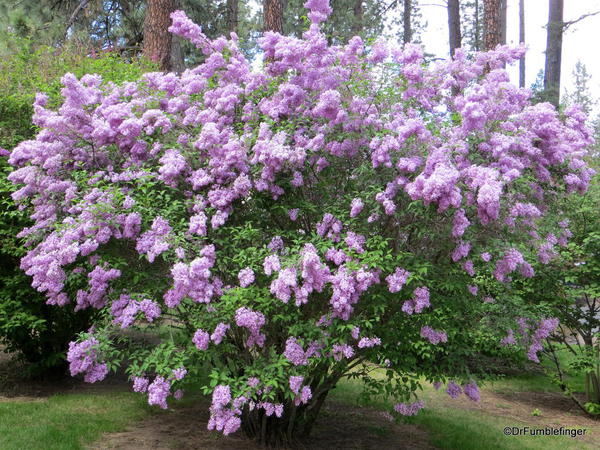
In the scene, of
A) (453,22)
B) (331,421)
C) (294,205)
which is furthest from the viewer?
(453,22)

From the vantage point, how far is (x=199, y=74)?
5891 millimetres

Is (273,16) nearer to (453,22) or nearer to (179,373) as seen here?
(453,22)

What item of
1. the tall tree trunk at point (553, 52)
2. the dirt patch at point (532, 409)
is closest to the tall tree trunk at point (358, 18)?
the tall tree trunk at point (553, 52)

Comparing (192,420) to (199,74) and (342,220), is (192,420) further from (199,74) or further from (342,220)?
(199,74)

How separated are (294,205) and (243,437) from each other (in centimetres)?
272

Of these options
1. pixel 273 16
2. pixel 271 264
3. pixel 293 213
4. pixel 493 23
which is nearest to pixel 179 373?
pixel 271 264

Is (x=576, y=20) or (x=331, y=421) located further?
(x=576, y=20)

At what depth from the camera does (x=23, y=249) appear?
271 inches

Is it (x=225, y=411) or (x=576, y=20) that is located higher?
(x=576, y=20)

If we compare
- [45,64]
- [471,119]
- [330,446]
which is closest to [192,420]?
[330,446]

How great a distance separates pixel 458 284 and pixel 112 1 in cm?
1613

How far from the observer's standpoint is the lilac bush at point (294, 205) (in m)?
4.60

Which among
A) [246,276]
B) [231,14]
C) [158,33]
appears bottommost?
[246,276]

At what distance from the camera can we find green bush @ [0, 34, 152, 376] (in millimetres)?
7145
